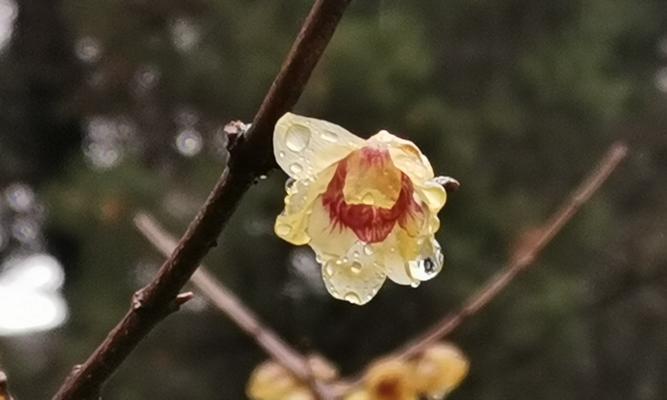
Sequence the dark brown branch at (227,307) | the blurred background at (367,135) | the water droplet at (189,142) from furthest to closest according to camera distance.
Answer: the water droplet at (189,142) < the blurred background at (367,135) < the dark brown branch at (227,307)

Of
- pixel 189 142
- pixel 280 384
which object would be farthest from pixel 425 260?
pixel 189 142

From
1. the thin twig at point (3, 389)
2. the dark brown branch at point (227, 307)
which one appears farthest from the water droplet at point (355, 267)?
the dark brown branch at point (227, 307)

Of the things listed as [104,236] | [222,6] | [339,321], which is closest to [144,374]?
[104,236]

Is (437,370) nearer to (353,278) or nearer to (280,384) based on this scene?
(280,384)

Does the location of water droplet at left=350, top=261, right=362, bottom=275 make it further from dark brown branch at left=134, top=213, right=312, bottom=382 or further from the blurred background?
the blurred background


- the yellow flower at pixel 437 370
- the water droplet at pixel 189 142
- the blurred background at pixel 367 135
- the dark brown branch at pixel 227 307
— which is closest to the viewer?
the dark brown branch at pixel 227 307

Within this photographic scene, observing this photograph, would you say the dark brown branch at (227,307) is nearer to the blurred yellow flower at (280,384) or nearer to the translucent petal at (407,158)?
the blurred yellow flower at (280,384)

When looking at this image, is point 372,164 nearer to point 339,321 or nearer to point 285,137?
point 285,137
